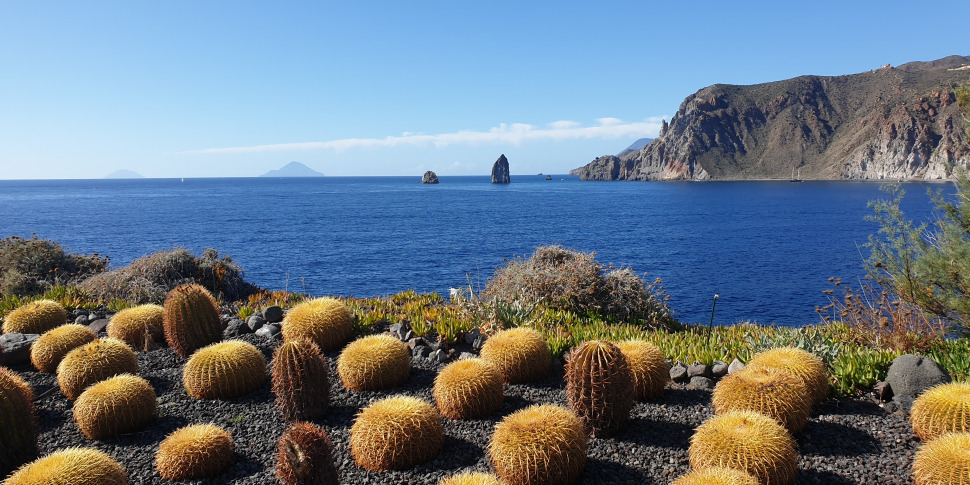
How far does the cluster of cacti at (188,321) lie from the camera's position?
8472 mm

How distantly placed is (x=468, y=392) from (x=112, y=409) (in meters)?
4.04

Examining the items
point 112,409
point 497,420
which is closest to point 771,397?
point 497,420

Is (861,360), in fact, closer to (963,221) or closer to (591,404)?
(591,404)

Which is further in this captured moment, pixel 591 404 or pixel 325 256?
pixel 325 256

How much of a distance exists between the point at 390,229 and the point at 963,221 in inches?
1976

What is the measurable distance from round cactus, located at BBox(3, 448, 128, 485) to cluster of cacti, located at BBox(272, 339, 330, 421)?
173cm

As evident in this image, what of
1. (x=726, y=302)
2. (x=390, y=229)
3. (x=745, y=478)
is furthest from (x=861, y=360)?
(x=390, y=229)

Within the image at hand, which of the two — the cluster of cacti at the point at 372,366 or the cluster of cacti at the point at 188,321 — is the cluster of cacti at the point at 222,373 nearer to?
the cluster of cacti at the point at 372,366

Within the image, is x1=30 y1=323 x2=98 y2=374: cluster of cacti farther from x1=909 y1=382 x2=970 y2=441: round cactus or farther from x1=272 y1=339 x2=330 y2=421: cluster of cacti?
x1=909 y1=382 x2=970 y2=441: round cactus

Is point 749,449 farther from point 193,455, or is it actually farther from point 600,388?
point 193,455

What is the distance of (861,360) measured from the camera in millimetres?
7074

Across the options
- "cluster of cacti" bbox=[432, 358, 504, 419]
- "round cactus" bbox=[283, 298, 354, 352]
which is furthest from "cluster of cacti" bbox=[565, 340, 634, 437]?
"round cactus" bbox=[283, 298, 354, 352]

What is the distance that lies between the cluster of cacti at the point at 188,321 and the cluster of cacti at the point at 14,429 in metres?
2.54

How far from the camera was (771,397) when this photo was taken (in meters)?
5.66
